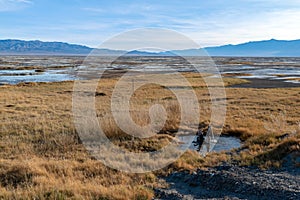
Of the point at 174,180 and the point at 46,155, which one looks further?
the point at 46,155

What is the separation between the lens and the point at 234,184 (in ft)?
23.7

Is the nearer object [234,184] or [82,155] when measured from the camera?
[234,184]

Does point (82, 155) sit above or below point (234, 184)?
below

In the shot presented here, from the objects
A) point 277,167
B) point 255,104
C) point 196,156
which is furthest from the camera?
point 255,104

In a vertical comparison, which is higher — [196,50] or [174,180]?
[196,50]

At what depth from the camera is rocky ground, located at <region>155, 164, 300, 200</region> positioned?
6.70 meters

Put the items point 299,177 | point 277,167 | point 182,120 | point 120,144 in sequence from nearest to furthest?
point 299,177 < point 277,167 < point 120,144 < point 182,120

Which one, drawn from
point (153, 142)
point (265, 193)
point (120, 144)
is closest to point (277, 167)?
point (265, 193)

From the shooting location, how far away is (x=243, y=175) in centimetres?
785

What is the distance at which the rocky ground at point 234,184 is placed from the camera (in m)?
6.70

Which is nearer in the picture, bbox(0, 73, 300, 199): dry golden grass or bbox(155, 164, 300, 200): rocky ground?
bbox(155, 164, 300, 200): rocky ground

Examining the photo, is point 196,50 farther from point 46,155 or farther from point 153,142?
point 46,155

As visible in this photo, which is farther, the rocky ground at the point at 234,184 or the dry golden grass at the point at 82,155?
the dry golden grass at the point at 82,155

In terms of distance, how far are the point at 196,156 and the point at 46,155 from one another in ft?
15.6
